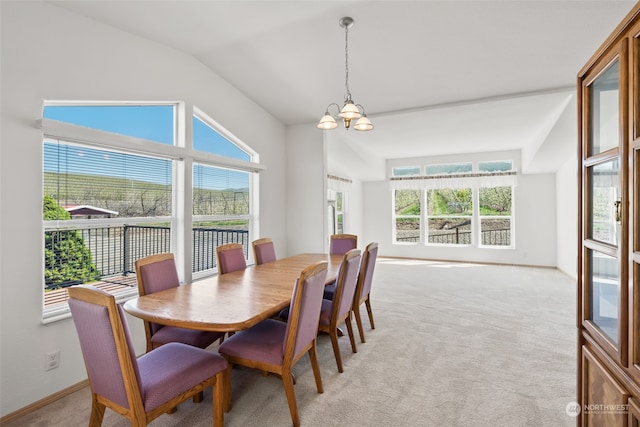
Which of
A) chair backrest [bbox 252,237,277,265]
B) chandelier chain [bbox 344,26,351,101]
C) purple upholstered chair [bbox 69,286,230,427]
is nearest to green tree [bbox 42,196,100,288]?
purple upholstered chair [bbox 69,286,230,427]

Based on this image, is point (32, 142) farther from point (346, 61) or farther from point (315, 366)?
point (346, 61)

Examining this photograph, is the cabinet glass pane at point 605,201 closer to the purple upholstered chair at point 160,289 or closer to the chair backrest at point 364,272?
the chair backrest at point 364,272

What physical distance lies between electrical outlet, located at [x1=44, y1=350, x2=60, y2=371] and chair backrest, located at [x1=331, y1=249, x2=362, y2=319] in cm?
202

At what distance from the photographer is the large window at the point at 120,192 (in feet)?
7.93

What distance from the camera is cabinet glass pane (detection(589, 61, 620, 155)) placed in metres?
1.25

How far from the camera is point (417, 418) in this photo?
1946mm

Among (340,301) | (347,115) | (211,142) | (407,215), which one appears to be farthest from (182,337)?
(407,215)

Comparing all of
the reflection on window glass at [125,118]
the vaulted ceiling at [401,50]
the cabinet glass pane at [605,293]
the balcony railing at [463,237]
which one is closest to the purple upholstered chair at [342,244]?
the vaulted ceiling at [401,50]

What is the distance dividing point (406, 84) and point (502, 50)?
3.39 ft

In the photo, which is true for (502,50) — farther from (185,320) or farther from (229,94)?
(185,320)

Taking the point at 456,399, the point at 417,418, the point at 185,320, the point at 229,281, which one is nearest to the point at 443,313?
the point at 456,399

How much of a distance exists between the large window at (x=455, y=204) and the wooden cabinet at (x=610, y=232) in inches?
239

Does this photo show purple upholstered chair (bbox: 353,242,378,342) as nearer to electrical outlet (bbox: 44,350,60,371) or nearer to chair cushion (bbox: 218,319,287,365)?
chair cushion (bbox: 218,319,287,365)

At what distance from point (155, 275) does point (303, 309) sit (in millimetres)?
1268
